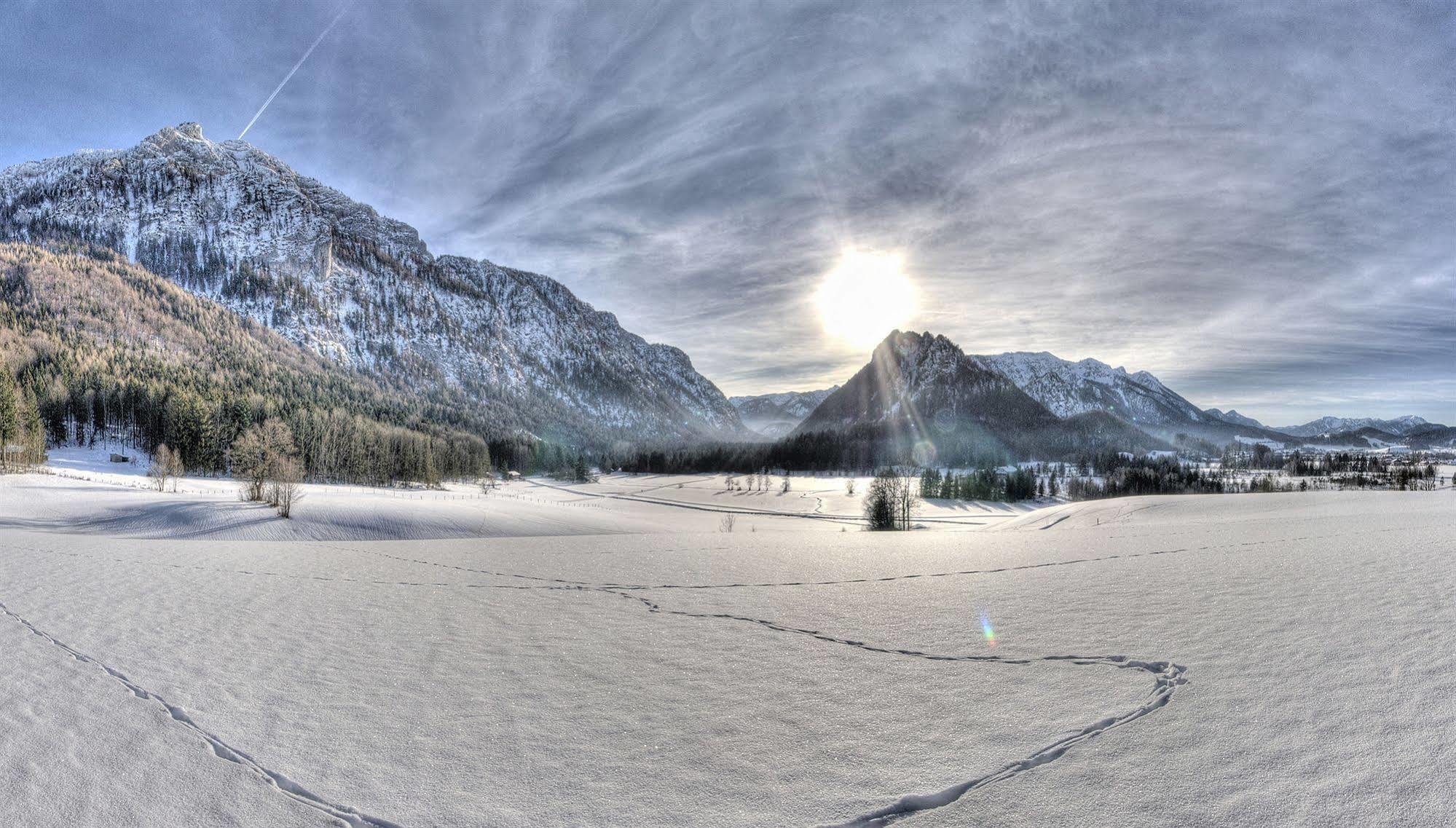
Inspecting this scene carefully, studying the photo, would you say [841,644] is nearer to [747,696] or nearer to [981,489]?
[747,696]

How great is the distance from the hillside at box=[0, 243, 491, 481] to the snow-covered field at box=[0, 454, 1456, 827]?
84401 mm

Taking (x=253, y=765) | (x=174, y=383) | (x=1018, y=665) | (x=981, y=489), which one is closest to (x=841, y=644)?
(x=1018, y=665)

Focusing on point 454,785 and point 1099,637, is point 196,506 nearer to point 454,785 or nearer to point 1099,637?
point 454,785

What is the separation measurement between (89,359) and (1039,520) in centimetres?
14996

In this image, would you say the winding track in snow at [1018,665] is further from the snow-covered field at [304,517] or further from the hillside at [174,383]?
the hillside at [174,383]

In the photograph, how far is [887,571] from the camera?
12508 mm

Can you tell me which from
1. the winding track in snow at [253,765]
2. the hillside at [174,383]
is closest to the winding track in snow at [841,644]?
the winding track in snow at [253,765]

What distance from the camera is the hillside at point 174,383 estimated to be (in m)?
80.1

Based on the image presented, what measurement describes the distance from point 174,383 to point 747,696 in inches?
5116

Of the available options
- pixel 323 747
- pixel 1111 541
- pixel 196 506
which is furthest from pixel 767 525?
pixel 323 747

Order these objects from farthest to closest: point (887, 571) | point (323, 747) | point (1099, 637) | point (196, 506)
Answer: point (196, 506) → point (887, 571) → point (1099, 637) → point (323, 747)

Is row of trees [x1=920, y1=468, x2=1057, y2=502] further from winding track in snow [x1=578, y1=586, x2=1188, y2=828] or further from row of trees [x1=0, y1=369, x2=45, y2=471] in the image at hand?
row of trees [x1=0, y1=369, x2=45, y2=471]

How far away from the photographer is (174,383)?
3787 inches

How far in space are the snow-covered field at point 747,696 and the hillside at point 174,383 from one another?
84401 mm
